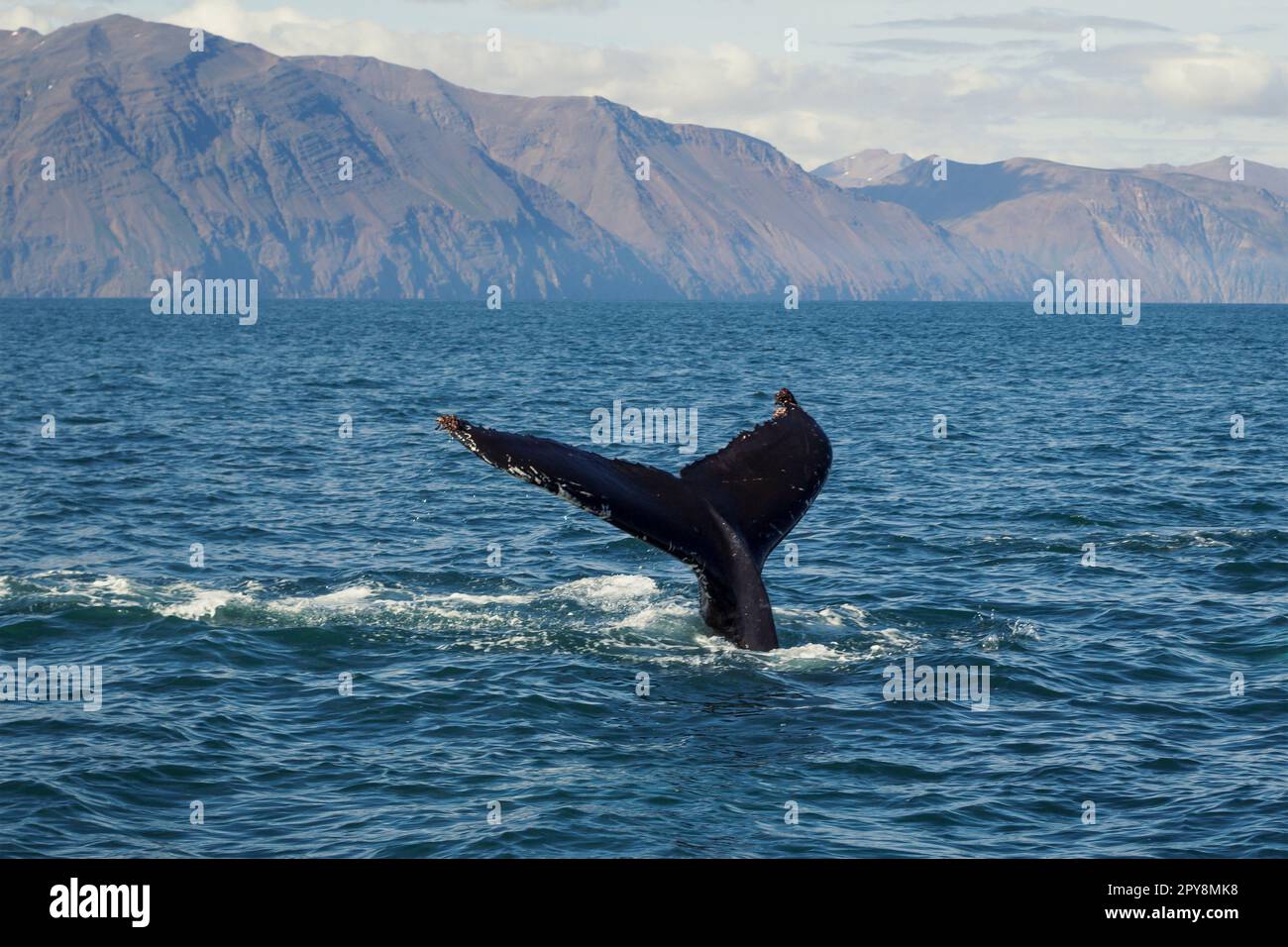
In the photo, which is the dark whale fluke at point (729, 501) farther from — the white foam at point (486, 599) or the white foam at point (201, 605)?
the white foam at point (201, 605)

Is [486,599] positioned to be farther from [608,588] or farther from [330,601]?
[330,601]

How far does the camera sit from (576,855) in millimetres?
12141

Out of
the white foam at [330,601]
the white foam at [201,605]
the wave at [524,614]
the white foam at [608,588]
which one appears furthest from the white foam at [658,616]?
the white foam at [201,605]

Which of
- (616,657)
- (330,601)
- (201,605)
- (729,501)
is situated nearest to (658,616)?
(616,657)

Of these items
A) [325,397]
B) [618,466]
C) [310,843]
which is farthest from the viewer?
[325,397]

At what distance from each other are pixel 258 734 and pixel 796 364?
67.4 m

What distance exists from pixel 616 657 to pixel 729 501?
315 cm

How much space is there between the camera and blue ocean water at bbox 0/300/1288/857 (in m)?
12.9

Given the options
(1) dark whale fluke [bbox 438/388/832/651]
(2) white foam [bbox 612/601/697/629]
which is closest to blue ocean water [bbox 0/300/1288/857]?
(2) white foam [bbox 612/601/697/629]

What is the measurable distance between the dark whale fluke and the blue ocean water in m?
0.93
